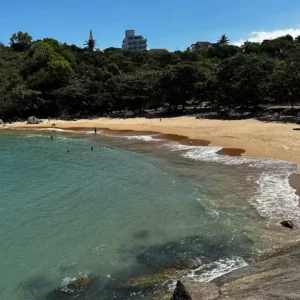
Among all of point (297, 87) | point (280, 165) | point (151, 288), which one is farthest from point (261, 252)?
point (297, 87)

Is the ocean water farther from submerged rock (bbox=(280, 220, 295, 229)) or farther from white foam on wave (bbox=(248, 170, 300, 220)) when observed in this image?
submerged rock (bbox=(280, 220, 295, 229))

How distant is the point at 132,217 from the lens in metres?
17.7

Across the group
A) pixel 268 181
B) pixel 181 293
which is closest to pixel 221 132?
pixel 268 181

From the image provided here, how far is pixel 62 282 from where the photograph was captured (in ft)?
39.5

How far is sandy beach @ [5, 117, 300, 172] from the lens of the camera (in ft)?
102

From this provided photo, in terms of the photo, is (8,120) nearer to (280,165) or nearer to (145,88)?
(145,88)

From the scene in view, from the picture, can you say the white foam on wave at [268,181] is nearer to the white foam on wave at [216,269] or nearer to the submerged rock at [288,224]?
the submerged rock at [288,224]

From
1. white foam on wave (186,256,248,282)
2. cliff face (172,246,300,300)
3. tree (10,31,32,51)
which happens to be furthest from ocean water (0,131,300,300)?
tree (10,31,32,51)

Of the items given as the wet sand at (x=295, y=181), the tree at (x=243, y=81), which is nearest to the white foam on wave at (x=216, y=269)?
the wet sand at (x=295, y=181)

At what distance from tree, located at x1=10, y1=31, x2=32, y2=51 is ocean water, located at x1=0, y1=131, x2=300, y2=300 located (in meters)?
101

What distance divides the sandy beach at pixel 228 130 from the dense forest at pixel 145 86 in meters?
6.04

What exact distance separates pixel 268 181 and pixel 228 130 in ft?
70.2

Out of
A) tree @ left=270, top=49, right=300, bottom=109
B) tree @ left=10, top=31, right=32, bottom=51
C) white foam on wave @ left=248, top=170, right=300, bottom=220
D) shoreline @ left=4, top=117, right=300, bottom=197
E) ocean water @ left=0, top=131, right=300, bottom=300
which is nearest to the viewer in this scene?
ocean water @ left=0, top=131, right=300, bottom=300

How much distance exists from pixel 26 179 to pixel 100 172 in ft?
18.6
